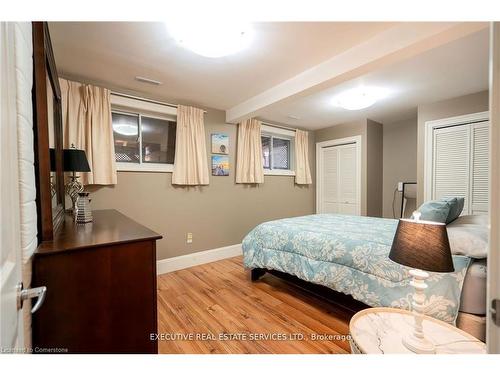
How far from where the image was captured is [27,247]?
0.83 metres

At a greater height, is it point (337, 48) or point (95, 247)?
point (337, 48)

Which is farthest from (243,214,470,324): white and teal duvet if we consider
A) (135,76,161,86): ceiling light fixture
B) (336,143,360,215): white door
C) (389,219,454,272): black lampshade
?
(135,76,161,86): ceiling light fixture

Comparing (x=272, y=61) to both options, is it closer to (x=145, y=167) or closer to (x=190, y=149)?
(x=190, y=149)

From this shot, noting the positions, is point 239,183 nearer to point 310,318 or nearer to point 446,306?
point 310,318

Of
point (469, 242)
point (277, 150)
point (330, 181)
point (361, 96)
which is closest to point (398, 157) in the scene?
point (330, 181)

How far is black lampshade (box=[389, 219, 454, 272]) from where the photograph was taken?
3.13 ft

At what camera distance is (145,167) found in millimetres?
2873

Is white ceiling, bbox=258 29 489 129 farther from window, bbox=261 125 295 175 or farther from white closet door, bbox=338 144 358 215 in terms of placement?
white closet door, bbox=338 144 358 215

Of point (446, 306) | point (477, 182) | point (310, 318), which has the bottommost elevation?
point (310, 318)

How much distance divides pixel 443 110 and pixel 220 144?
3.25 m

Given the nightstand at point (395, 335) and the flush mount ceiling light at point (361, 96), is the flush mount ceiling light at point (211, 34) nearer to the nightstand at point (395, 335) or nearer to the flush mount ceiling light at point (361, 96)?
the flush mount ceiling light at point (361, 96)

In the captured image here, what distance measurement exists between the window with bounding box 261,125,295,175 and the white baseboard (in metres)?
1.51
